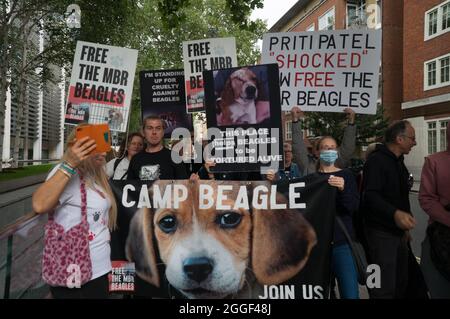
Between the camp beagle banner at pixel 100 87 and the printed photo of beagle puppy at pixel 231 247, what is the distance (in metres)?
2.35

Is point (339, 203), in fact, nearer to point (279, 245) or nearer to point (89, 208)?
point (279, 245)

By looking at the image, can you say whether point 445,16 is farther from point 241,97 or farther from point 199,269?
point 199,269

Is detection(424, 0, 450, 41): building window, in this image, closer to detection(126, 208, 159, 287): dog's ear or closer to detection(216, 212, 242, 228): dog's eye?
detection(216, 212, 242, 228): dog's eye

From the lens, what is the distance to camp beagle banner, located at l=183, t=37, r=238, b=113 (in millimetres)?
6586

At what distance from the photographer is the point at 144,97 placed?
685 centimetres

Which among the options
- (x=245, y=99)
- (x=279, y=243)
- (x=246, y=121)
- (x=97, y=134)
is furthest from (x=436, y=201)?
(x=97, y=134)

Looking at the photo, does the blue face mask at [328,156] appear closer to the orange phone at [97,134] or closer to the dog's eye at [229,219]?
the dog's eye at [229,219]

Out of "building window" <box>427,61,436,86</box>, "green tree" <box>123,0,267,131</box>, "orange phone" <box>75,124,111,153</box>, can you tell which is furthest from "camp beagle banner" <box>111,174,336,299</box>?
"green tree" <box>123,0,267,131</box>

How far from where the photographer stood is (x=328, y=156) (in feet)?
13.5

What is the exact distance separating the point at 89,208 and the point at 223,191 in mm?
1403

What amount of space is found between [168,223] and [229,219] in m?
0.54

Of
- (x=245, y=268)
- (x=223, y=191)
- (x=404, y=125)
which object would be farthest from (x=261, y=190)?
(x=404, y=125)

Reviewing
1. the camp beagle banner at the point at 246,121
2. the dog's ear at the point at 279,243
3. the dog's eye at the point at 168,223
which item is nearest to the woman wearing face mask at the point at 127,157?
the camp beagle banner at the point at 246,121

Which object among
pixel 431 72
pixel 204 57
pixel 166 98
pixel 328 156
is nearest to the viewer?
pixel 328 156
